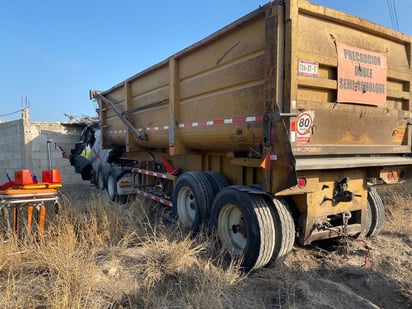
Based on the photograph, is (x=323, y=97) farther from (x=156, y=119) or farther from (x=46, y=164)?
(x=46, y=164)

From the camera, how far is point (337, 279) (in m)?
3.83

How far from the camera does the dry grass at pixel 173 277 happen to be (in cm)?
298

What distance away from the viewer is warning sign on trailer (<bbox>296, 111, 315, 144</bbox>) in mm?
3574

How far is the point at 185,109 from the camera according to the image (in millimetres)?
5281

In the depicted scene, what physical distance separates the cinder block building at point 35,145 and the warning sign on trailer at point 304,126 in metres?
9.66

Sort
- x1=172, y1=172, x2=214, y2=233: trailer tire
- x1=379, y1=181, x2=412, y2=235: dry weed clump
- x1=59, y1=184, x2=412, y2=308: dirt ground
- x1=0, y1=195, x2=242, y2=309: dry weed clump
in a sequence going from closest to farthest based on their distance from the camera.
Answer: x1=0, y1=195, x2=242, y2=309: dry weed clump < x1=59, y1=184, x2=412, y2=308: dirt ground < x1=172, y1=172, x2=214, y2=233: trailer tire < x1=379, y1=181, x2=412, y2=235: dry weed clump

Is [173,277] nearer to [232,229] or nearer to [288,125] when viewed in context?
[232,229]

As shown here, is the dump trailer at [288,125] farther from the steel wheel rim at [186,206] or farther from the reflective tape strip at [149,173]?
the reflective tape strip at [149,173]

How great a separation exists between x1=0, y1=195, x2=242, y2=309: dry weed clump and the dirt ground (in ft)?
0.82

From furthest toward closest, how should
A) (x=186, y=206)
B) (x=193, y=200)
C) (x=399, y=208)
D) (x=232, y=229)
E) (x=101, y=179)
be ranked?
(x=101, y=179), (x=399, y=208), (x=186, y=206), (x=193, y=200), (x=232, y=229)

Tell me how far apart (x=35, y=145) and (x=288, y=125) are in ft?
31.8

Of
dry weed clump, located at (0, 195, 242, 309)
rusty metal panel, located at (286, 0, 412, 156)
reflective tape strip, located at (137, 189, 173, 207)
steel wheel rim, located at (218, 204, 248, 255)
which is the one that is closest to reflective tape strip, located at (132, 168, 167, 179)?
reflective tape strip, located at (137, 189, 173, 207)

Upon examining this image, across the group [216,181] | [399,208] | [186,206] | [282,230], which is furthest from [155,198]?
[399,208]

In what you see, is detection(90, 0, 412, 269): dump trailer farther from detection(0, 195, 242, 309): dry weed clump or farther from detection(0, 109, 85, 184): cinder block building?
detection(0, 109, 85, 184): cinder block building
